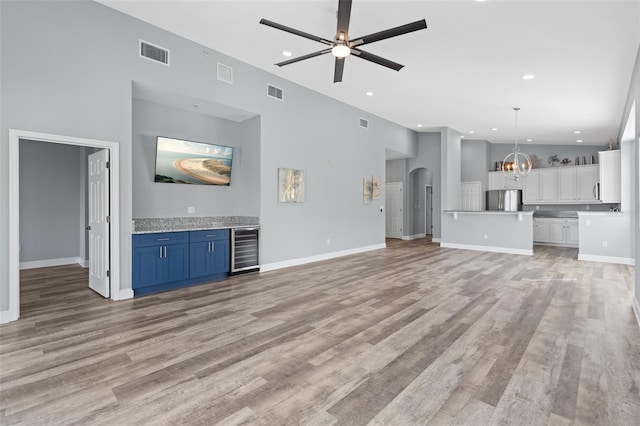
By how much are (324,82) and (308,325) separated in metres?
4.82

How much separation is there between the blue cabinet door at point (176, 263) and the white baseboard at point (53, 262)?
2.98 meters

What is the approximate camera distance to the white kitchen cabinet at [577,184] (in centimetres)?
998

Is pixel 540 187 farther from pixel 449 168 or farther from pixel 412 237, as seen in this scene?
pixel 412 237

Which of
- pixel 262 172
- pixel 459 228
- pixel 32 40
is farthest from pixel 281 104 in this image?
pixel 459 228

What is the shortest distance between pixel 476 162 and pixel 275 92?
818cm

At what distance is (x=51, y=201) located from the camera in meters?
6.89

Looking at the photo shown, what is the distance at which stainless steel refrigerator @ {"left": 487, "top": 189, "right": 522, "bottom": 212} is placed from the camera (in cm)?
1032

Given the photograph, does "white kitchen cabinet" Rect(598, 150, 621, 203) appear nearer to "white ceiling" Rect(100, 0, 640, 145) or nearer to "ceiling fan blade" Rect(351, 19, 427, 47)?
"white ceiling" Rect(100, 0, 640, 145)

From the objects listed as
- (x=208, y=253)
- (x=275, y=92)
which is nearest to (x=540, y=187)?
(x=275, y=92)

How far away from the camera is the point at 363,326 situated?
3434 millimetres

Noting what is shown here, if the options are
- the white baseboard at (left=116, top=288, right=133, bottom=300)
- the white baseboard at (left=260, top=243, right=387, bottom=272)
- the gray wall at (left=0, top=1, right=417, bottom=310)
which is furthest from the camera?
the white baseboard at (left=260, top=243, right=387, bottom=272)

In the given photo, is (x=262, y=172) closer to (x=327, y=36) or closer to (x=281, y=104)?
(x=281, y=104)

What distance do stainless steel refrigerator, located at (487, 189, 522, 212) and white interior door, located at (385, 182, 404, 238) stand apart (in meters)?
2.83

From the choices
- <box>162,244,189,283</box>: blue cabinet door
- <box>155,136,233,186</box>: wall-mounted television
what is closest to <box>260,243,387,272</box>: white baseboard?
<box>162,244,189,283</box>: blue cabinet door
